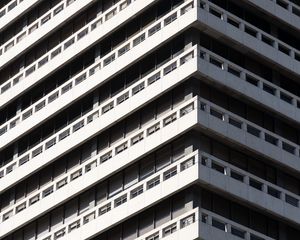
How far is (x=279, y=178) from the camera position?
91.2 meters

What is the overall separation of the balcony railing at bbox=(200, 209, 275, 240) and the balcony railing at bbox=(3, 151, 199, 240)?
2.74 m

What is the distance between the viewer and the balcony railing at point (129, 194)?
281 ft

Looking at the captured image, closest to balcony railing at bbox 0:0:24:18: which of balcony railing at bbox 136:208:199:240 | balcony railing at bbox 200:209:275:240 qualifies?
balcony railing at bbox 136:208:199:240

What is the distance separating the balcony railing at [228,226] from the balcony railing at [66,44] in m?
16.6

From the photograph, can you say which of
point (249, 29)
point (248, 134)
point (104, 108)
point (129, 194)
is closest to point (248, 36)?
point (249, 29)

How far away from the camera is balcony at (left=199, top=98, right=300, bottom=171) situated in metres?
86.8

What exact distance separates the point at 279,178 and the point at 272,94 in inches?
195

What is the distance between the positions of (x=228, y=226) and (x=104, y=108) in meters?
12.8

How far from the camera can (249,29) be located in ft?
305

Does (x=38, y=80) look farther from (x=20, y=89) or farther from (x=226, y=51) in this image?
(x=226, y=51)

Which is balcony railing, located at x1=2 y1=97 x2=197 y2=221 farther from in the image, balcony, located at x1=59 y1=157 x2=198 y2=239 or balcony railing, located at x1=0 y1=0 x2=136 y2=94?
balcony railing, located at x1=0 y1=0 x2=136 y2=94

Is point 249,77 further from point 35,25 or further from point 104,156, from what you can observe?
point 35,25

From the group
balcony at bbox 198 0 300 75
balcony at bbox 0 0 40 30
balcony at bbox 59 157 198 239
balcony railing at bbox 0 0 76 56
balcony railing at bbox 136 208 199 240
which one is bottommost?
balcony railing at bbox 136 208 199 240

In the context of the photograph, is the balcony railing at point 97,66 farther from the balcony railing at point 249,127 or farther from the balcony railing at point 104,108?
the balcony railing at point 249,127
